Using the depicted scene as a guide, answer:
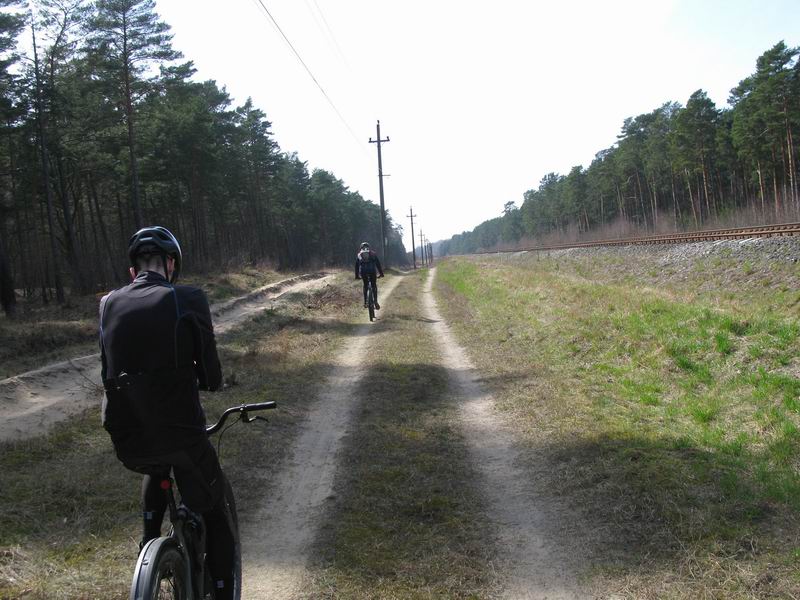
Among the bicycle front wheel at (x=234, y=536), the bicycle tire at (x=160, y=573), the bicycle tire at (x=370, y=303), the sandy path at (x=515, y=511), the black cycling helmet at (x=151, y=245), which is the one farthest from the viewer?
the bicycle tire at (x=370, y=303)

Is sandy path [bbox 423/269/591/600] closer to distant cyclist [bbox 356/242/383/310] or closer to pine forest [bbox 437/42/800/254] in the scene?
distant cyclist [bbox 356/242/383/310]

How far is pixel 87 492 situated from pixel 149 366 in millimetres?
3305

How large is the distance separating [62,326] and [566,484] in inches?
616

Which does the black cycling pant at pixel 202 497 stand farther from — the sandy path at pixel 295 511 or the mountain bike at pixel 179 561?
the sandy path at pixel 295 511

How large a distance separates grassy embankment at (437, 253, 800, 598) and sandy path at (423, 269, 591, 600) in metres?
0.19

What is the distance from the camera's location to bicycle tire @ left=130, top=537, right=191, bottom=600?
7.70 feet

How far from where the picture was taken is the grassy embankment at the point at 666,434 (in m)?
3.75

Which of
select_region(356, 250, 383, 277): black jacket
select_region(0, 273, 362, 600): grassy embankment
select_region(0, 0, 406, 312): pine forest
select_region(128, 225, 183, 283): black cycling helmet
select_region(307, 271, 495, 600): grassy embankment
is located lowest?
select_region(307, 271, 495, 600): grassy embankment

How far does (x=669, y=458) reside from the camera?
5379 millimetres

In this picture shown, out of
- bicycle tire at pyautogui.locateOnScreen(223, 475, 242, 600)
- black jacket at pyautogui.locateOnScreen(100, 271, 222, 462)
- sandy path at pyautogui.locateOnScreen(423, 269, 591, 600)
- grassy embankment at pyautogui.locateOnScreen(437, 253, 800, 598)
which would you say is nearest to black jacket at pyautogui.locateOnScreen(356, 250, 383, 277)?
grassy embankment at pyautogui.locateOnScreen(437, 253, 800, 598)

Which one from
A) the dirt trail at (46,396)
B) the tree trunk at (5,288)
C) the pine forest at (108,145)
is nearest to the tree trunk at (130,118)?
the pine forest at (108,145)

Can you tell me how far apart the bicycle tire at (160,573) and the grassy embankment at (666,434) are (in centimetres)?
245

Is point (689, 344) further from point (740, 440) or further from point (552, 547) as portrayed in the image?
point (552, 547)

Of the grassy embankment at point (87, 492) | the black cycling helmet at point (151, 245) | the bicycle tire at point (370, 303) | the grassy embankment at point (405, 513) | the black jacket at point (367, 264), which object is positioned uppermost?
the black jacket at point (367, 264)
